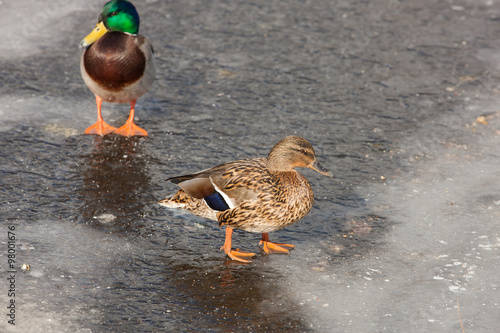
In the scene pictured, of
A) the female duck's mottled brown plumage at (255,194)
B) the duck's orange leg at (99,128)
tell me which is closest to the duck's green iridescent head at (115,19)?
the duck's orange leg at (99,128)

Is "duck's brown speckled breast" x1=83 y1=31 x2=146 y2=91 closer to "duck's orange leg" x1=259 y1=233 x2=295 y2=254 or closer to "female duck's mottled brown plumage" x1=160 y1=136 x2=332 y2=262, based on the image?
"female duck's mottled brown plumage" x1=160 y1=136 x2=332 y2=262

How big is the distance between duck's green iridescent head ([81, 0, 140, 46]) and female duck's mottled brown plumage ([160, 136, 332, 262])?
2.30 m

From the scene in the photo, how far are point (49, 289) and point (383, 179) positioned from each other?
9.59 feet

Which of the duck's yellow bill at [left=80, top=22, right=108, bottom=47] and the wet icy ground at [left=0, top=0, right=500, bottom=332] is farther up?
the duck's yellow bill at [left=80, top=22, right=108, bottom=47]

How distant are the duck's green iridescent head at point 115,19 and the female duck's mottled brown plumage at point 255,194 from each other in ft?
7.53

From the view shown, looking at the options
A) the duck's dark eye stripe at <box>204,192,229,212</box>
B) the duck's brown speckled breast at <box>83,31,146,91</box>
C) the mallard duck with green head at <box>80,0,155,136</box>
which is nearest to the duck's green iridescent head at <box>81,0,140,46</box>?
the mallard duck with green head at <box>80,0,155,136</box>

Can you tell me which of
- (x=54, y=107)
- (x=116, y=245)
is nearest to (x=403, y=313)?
(x=116, y=245)

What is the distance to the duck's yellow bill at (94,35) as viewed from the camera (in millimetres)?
6078

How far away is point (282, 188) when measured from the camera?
436cm

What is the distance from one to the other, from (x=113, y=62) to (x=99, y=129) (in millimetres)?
646

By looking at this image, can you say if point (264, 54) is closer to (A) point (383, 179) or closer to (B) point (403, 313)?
(A) point (383, 179)

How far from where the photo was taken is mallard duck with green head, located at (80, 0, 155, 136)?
5.93m

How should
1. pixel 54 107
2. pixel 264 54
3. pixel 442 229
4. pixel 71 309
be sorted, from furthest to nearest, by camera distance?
pixel 264 54 → pixel 54 107 → pixel 442 229 → pixel 71 309

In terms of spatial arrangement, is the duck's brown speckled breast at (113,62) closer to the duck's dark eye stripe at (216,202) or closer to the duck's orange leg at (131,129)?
the duck's orange leg at (131,129)
